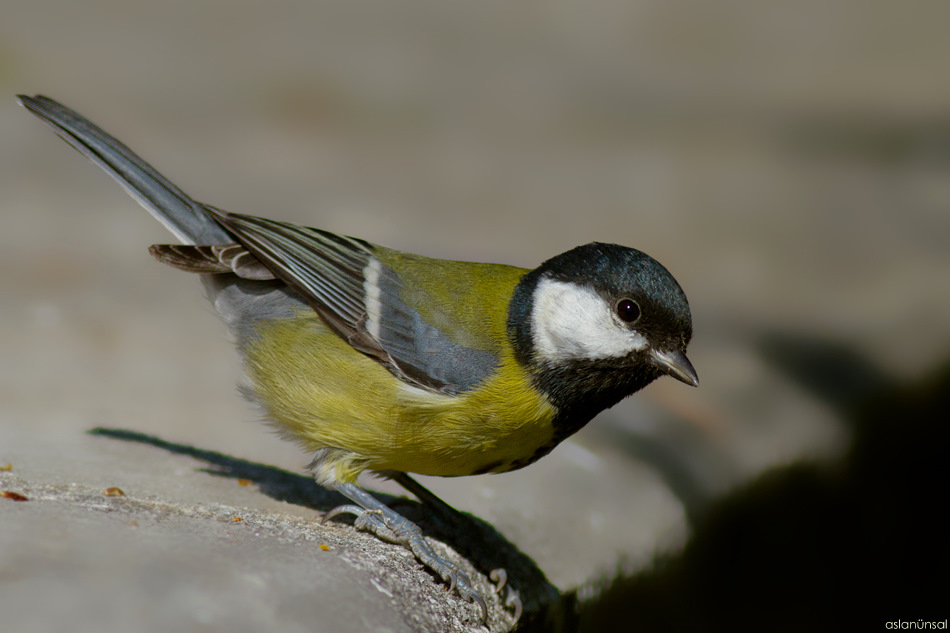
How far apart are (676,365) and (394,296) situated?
0.94 meters

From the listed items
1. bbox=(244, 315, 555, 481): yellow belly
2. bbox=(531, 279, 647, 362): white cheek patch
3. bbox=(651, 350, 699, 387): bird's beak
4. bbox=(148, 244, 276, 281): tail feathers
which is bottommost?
bbox=(244, 315, 555, 481): yellow belly

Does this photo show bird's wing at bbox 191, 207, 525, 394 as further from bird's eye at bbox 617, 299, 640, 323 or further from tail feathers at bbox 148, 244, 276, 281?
bird's eye at bbox 617, 299, 640, 323

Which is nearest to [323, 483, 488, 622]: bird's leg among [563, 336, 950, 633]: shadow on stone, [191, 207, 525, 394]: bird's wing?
[191, 207, 525, 394]: bird's wing

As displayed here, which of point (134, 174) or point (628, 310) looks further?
point (134, 174)

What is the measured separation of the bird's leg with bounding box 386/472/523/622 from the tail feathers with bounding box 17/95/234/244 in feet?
3.34

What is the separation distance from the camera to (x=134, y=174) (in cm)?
351

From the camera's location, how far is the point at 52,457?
3246 mm

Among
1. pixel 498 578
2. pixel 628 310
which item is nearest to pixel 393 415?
pixel 498 578

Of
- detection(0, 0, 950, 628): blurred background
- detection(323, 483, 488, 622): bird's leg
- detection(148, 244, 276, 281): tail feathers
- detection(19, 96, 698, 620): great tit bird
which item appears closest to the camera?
detection(323, 483, 488, 622): bird's leg

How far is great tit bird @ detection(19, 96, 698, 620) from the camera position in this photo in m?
2.99

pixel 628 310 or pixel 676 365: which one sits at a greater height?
pixel 628 310

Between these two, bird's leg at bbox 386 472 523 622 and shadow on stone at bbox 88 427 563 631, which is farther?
shadow on stone at bbox 88 427 563 631

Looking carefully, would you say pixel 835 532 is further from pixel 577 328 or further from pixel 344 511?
pixel 344 511

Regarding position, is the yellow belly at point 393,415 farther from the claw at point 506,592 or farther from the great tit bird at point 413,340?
the claw at point 506,592
